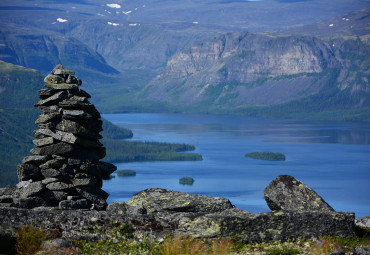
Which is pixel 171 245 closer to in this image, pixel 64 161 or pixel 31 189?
pixel 31 189

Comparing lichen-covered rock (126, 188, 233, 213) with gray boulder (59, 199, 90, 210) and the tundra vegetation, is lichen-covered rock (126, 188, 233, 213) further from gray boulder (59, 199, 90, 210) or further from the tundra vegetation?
the tundra vegetation

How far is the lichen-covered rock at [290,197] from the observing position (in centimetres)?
2094

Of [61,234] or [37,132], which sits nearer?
[61,234]

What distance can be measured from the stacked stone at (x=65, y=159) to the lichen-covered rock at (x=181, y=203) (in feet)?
8.77

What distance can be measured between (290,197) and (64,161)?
28.9ft

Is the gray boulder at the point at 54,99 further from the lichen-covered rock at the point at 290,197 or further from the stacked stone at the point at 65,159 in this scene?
the lichen-covered rock at the point at 290,197

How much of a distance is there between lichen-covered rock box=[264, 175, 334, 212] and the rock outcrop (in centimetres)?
651

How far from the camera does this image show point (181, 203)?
2069cm

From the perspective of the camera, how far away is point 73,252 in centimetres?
1569

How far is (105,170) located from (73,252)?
9.60m

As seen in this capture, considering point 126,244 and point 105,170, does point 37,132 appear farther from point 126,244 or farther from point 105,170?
point 126,244

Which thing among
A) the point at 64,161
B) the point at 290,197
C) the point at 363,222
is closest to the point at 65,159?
the point at 64,161

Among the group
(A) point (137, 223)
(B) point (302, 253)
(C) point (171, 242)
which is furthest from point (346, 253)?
(A) point (137, 223)

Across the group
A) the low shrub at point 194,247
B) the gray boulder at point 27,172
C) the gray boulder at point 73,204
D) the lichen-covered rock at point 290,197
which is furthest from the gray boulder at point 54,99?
the low shrub at point 194,247
